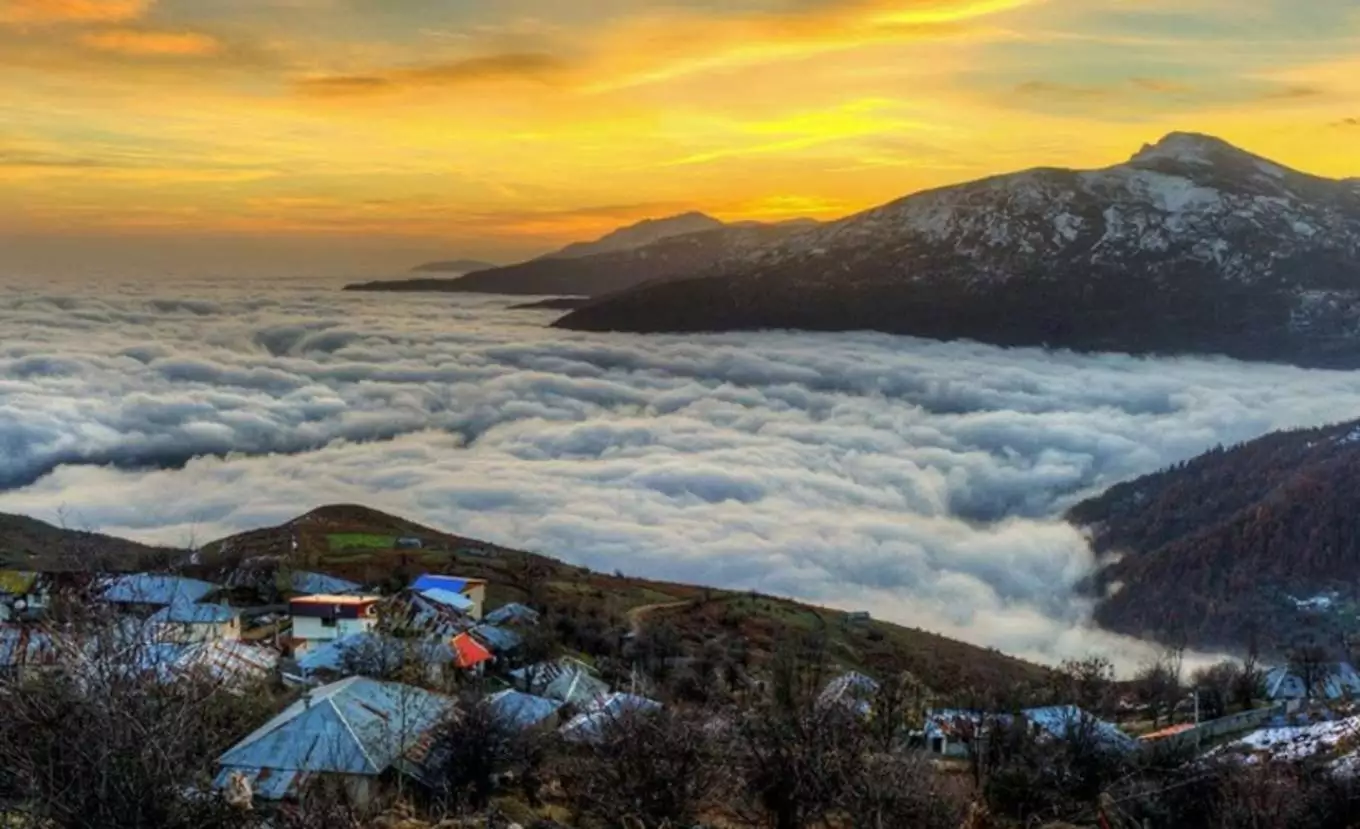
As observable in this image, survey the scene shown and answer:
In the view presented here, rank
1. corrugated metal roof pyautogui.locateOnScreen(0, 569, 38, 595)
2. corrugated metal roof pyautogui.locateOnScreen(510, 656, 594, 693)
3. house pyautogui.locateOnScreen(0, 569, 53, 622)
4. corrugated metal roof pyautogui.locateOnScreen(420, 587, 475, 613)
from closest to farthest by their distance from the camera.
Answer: corrugated metal roof pyautogui.locateOnScreen(510, 656, 594, 693) → house pyautogui.locateOnScreen(0, 569, 53, 622) → corrugated metal roof pyautogui.locateOnScreen(0, 569, 38, 595) → corrugated metal roof pyautogui.locateOnScreen(420, 587, 475, 613)

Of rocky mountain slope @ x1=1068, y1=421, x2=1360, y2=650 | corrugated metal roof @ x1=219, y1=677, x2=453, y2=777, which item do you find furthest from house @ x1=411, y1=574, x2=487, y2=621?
rocky mountain slope @ x1=1068, y1=421, x2=1360, y2=650

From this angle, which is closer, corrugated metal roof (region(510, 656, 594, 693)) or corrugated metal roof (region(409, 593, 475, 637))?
corrugated metal roof (region(510, 656, 594, 693))

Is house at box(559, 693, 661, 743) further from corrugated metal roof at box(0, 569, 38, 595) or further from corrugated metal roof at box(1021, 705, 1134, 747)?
corrugated metal roof at box(0, 569, 38, 595)

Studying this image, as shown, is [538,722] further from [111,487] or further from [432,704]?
[111,487]

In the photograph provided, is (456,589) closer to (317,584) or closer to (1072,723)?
(317,584)

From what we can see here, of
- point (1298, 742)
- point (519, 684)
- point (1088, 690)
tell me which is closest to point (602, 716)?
point (1298, 742)

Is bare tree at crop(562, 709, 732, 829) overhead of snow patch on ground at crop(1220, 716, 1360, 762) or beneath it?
overhead
